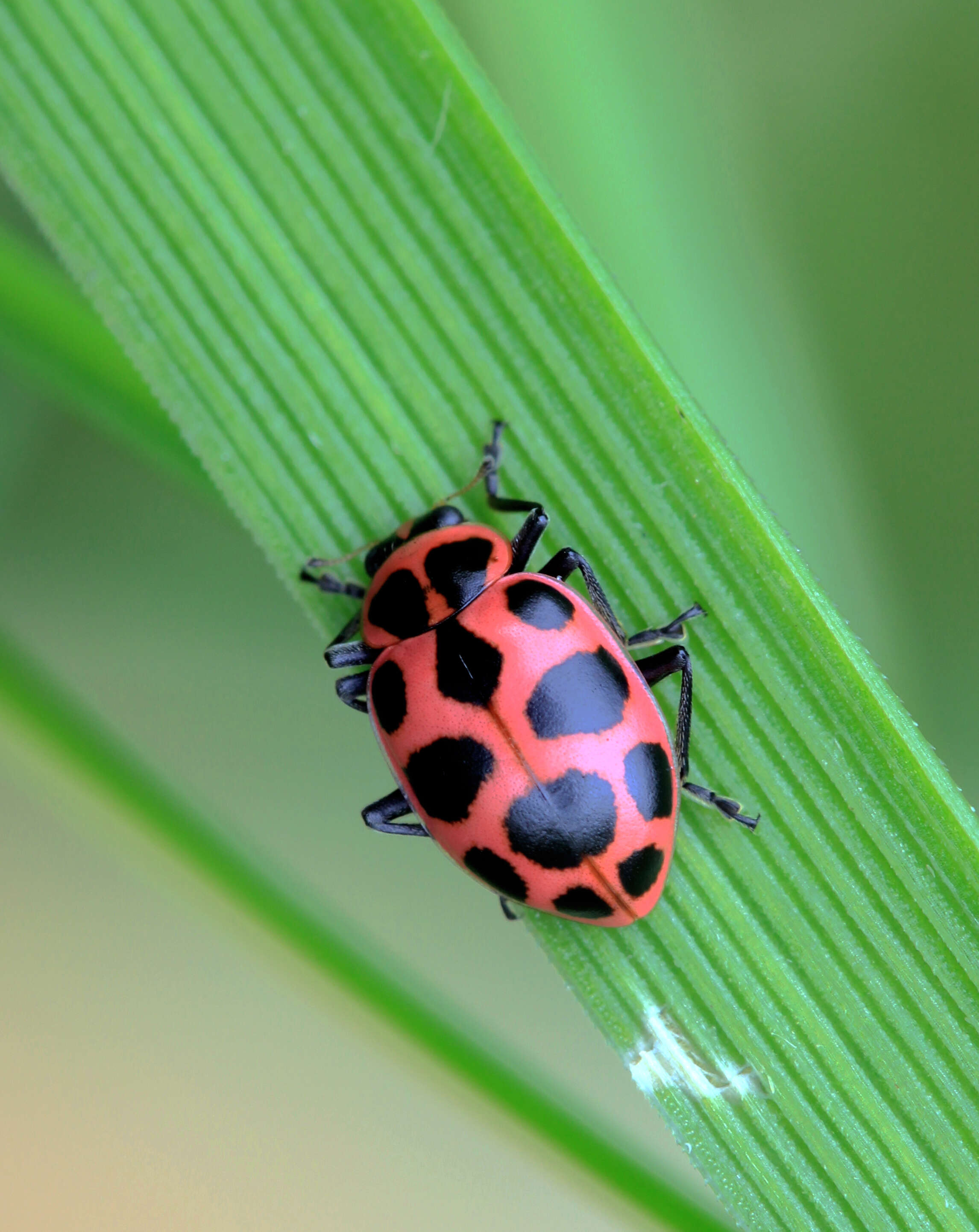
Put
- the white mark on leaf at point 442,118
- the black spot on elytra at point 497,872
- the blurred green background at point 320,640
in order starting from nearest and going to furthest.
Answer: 1. the white mark on leaf at point 442,118
2. the black spot on elytra at point 497,872
3. the blurred green background at point 320,640

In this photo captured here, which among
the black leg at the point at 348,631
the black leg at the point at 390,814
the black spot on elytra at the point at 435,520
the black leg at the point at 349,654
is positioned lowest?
the black leg at the point at 390,814

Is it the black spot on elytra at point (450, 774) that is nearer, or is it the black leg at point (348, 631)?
the black spot on elytra at point (450, 774)

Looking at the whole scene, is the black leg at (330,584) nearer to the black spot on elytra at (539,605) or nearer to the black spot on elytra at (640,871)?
the black spot on elytra at (539,605)

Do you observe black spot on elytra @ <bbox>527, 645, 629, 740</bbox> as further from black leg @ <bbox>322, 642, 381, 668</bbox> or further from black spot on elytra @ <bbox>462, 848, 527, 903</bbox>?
black leg @ <bbox>322, 642, 381, 668</bbox>

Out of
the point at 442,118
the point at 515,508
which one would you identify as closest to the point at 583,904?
the point at 515,508

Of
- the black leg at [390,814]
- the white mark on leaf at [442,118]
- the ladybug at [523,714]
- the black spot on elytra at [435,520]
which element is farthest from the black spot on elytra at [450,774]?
the white mark on leaf at [442,118]

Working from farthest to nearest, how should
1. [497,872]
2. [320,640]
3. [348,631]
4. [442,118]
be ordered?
[320,640]
[348,631]
[497,872]
[442,118]

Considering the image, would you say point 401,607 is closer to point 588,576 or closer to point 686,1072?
point 588,576
